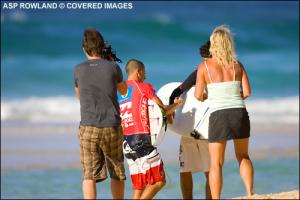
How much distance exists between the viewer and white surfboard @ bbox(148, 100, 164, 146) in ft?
20.4

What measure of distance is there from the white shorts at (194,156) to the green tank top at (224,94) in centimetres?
102

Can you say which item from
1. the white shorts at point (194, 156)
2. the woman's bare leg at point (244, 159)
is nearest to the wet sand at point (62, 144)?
the white shorts at point (194, 156)

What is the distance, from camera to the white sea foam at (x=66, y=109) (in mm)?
19266

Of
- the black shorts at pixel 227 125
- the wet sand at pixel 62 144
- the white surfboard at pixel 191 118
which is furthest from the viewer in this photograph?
the wet sand at pixel 62 144

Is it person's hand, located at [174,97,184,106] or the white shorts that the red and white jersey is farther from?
the white shorts

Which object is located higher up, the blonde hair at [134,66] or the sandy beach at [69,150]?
the blonde hair at [134,66]

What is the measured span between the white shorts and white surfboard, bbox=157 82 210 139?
12 cm

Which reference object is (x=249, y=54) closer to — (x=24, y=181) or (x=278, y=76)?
(x=278, y=76)

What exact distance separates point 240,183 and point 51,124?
9.21 metres

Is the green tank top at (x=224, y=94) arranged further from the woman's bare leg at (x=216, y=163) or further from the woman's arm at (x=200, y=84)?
the woman's bare leg at (x=216, y=163)

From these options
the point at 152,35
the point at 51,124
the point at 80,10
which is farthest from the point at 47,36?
the point at 51,124

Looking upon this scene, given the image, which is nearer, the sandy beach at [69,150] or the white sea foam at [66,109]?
the sandy beach at [69,150]

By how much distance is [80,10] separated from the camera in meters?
31.0

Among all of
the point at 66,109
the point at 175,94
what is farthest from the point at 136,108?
the point at 66,109
